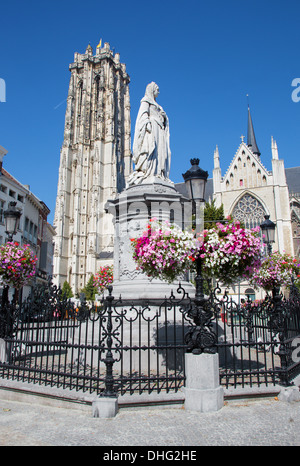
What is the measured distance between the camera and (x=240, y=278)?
5266mm

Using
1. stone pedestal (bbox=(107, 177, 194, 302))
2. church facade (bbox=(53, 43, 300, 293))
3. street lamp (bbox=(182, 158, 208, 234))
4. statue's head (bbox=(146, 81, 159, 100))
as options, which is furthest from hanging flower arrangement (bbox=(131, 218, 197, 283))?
church facade (bbox=(53, 43, 300, 293))

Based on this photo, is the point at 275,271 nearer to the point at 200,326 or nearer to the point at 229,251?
the point at 229,251

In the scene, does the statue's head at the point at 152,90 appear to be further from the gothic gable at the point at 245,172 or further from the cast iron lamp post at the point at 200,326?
the gothic gable at the point at 245,172

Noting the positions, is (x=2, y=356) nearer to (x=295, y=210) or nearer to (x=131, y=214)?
(x=131, y=214)

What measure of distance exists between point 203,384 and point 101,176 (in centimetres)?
5879

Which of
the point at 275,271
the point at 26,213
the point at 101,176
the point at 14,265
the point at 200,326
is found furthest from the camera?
the point at 101,176

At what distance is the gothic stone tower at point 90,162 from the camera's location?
58438mm

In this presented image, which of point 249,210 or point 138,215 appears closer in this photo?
point 138,215

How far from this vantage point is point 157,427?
3.69m

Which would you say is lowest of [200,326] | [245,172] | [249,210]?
[200,326]

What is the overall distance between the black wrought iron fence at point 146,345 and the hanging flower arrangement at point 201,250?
0.50m

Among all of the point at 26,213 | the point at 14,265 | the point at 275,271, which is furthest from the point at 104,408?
the point at 26,213

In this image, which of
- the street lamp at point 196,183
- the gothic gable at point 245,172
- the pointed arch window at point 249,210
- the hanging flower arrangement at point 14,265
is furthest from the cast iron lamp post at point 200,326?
the gothic gable at point 245,172
